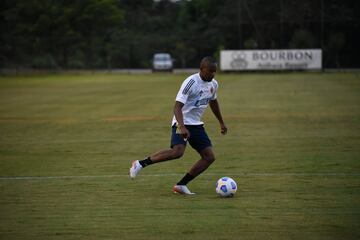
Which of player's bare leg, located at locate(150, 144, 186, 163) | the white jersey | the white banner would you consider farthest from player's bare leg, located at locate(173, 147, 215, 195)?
the white banner

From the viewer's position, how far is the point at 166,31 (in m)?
75.3

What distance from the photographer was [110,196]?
9.66m

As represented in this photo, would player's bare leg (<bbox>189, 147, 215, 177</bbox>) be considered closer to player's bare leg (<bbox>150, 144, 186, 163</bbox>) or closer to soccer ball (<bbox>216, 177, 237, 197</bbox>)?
player's bare leg (<bbox>150, 144, 186, 163</bbox>)

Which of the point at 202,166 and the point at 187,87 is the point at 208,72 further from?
the point at 202,166

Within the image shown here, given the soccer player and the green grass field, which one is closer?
the green grass field

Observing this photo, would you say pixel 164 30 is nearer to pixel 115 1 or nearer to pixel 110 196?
pixel 115 1

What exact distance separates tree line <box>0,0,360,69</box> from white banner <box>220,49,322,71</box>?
2.36 meters

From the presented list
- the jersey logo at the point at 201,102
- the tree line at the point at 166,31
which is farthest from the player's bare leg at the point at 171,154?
the tree line at the point at 166,31

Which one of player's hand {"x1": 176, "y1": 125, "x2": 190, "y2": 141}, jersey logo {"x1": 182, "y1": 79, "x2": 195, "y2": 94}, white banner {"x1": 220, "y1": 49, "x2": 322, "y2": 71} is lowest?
white banner {"x1": 220, "y1": 49, "x2": 322, "y2": 71}

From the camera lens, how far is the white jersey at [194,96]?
9.48m

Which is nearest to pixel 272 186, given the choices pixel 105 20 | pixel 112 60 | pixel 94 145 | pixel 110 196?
pixel 110 196

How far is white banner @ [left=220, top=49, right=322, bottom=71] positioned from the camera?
54844mm

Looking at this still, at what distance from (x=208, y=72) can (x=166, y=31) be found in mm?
66435

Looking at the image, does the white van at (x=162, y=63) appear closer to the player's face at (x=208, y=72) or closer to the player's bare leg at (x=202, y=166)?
the player's bare leg at (x=202, y=166)
